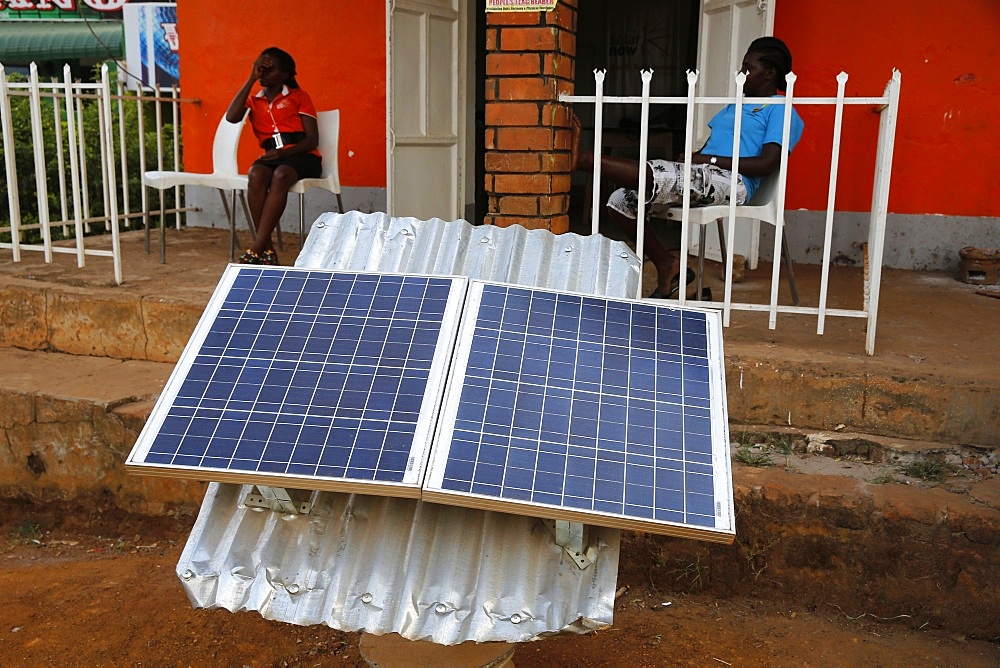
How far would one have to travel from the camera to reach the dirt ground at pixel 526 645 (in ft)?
10.3

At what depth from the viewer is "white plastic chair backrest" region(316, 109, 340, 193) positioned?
5.73 meters

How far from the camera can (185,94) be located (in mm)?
7445

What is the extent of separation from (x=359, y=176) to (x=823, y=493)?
4758mm

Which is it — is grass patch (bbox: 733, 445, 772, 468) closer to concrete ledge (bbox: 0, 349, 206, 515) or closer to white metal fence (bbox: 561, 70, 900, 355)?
white metal fence (bbox: 561, 70, 900, 355)

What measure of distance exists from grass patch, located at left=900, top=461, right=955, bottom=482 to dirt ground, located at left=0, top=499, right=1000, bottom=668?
523 mm

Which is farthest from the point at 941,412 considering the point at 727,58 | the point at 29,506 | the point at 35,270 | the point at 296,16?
the point at 296,16

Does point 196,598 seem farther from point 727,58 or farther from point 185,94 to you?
point 185,94

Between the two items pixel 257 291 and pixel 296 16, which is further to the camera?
pixel 296 16

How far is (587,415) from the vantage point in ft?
6.21

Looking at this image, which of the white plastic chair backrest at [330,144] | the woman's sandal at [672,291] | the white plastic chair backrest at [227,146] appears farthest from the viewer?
the white plastic chair backrest at [227,146]

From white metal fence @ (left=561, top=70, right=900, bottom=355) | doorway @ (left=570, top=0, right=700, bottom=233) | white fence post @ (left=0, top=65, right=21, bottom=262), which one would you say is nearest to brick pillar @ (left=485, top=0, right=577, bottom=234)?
white metal fence @ (left=561, top=70, right=900, bottom=355)

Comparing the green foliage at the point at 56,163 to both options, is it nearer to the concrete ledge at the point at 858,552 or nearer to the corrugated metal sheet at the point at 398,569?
the concrete ledge at the point at 858,552

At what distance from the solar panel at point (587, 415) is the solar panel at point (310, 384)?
8 cm

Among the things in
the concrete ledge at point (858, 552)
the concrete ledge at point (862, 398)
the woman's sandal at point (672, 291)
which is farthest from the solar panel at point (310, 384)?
the woman's sandal at point (672, 291)
